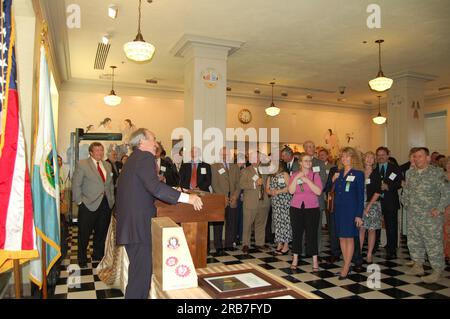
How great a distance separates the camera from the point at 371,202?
4.95 metres

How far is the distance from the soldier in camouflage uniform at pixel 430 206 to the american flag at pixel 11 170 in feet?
13.9

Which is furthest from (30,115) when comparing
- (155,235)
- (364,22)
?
(364,22)

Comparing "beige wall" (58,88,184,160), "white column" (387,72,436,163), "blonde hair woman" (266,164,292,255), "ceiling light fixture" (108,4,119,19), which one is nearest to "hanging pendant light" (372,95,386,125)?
"white column" (387,72,436,163)

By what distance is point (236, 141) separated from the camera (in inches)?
473

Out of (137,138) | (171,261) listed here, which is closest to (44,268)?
(137,138)

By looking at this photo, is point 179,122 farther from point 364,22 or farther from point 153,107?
point 364,22

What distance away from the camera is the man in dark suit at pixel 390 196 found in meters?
5.48

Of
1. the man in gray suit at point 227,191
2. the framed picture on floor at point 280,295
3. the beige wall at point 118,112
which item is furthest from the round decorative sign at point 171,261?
the beige wall at point 118,112

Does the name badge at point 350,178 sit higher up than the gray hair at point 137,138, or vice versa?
the gray hair at point 137,138

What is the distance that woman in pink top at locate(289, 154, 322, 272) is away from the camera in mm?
4480

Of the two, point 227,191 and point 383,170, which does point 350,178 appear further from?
point 227,191

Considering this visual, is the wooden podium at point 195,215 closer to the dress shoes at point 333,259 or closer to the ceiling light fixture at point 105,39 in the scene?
the dress shoes at point 333,259

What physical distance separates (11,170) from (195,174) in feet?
11.1

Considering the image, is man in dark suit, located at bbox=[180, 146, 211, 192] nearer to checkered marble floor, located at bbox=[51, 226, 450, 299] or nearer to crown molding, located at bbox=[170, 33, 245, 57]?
checkered marble floor, located at bbox=[51, 226, 450, 299]
